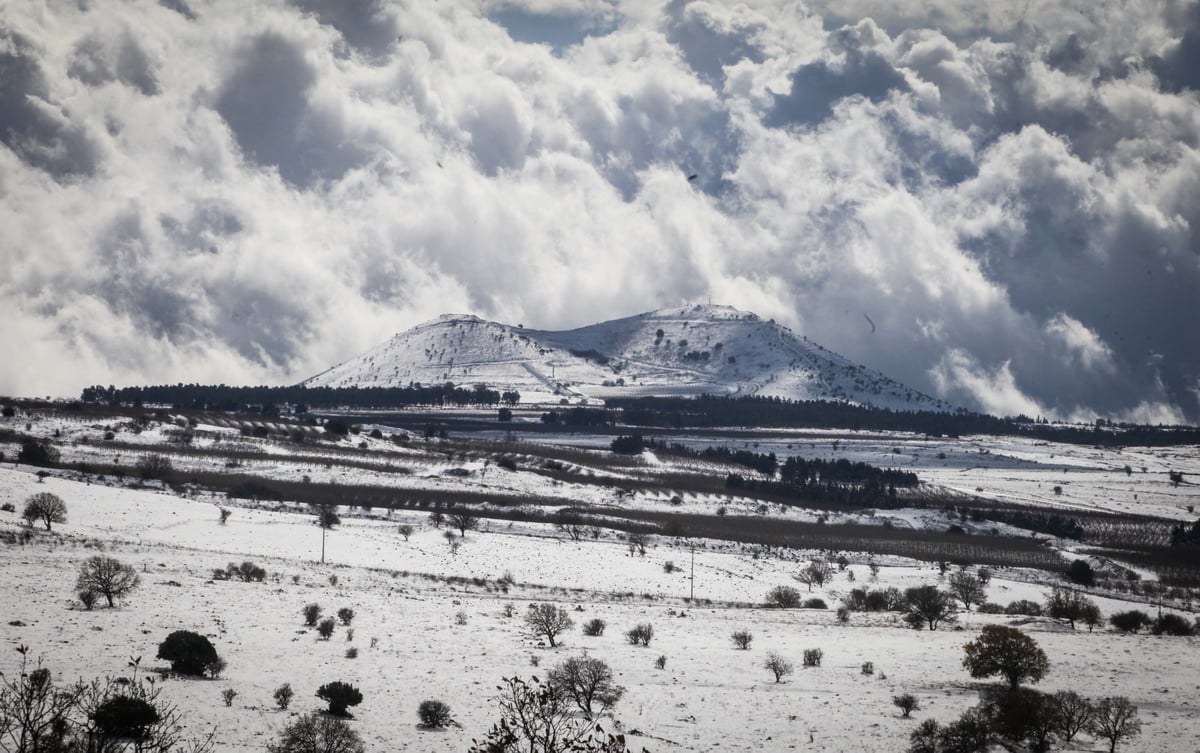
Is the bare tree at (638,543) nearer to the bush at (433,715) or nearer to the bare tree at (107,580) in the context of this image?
the bare tree at (107,580)

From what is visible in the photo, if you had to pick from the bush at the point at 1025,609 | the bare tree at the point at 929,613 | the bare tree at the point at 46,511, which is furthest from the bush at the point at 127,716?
the bush at the point at 1025,609

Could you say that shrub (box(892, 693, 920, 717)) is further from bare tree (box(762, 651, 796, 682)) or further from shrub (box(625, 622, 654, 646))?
shrub (box(625, 622, 654, 646))

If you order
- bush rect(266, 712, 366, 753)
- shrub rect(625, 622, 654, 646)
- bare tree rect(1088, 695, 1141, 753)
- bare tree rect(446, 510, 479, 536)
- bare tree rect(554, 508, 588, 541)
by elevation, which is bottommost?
bare tree rect(554, 508, 588, 541)

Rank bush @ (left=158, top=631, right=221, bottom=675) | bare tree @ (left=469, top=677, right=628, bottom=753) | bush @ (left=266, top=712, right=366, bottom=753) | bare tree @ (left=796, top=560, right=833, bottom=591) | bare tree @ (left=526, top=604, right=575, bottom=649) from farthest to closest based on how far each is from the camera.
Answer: bare tree @ (left=796, top=560, right=833, bottom=591) → bare tree @ (left=526, top=604, right=575, bottom=649) → bush @ (left=158, top=631, right=221, bottom=675) → bush @ (left=266, top=712, right=366, bottom=753) → bare tree @ (left=469, top=677, right=628, bottom=753)

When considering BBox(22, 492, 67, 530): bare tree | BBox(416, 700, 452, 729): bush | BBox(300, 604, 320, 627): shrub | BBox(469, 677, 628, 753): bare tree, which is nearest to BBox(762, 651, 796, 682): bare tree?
BBox(469, 677, 628, 753): bare tree

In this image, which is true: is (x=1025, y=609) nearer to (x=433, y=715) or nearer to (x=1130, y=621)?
(x=1130, y=621)

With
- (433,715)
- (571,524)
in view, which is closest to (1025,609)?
(433,715)
